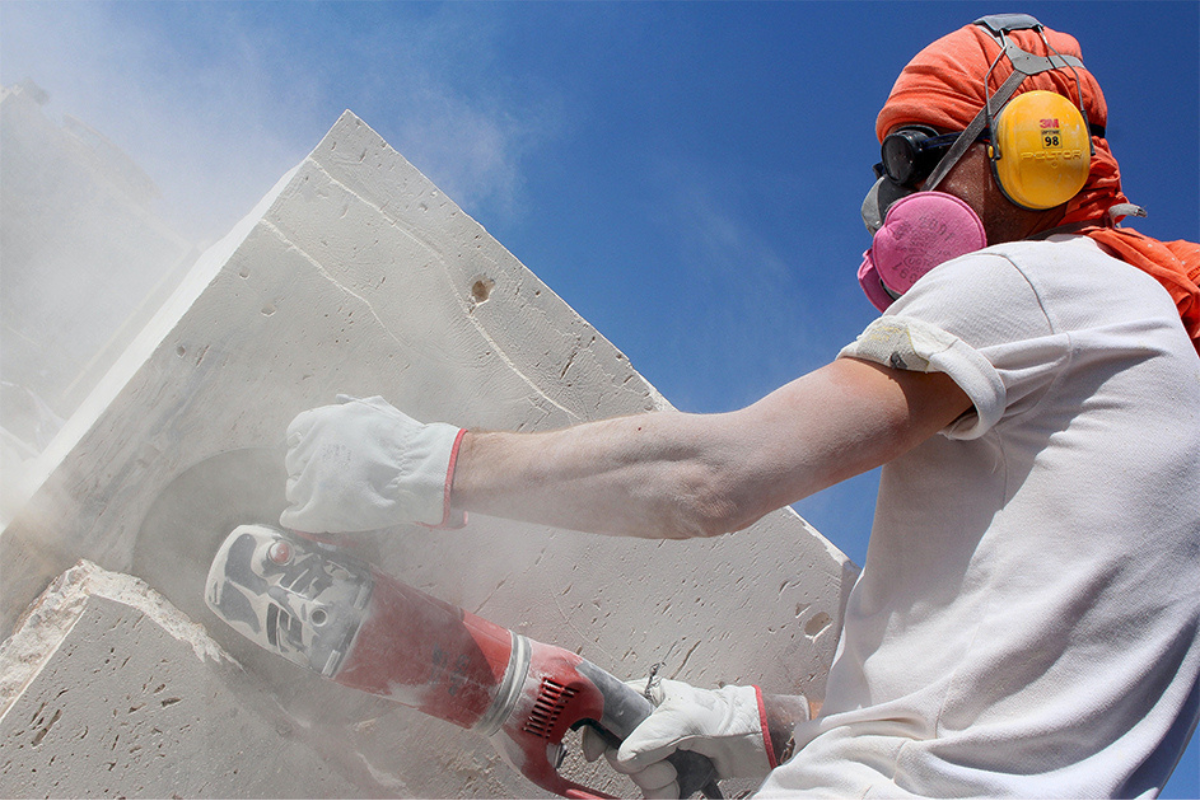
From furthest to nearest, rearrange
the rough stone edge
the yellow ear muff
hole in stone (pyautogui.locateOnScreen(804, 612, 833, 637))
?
hole in stone (pyautogui.locateOnScreen(804, 612, 833, 637)), the rough stone edge, the yellow ear muff

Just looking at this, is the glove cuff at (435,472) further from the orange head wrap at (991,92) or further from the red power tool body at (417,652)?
the orange head wrap at (991,92)

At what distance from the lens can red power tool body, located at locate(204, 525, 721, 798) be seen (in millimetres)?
1482

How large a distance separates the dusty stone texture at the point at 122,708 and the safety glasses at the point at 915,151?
2.04m

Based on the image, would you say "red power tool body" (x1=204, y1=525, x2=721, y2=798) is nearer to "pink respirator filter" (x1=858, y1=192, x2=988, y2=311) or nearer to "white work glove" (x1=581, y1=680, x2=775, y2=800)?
"white work glove" (x1=581, y1=680, x2=775, y2=800)

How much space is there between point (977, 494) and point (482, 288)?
143cm

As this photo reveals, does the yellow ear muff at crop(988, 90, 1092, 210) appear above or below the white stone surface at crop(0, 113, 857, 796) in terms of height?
above

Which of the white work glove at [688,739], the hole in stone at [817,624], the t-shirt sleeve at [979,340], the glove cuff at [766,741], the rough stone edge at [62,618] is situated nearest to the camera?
the t-shirt sleeve at [979,340]

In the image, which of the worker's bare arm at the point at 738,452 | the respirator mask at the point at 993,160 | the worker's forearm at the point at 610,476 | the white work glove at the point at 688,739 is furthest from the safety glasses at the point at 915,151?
the white work glove at the point at 688,739

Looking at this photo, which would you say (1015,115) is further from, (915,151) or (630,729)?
(630,729)

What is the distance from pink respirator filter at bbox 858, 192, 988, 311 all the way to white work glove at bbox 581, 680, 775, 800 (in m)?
1.14

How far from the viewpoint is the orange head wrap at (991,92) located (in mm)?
1512

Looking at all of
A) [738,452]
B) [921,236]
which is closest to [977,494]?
[738,452]

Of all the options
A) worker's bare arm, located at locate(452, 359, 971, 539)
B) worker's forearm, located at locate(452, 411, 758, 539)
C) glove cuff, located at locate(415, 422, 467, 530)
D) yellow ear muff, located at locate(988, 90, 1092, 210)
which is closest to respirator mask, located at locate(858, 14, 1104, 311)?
yellow ear muff, located at locate(988, 90, 1092, 210)

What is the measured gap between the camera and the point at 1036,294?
1089 millimetres
